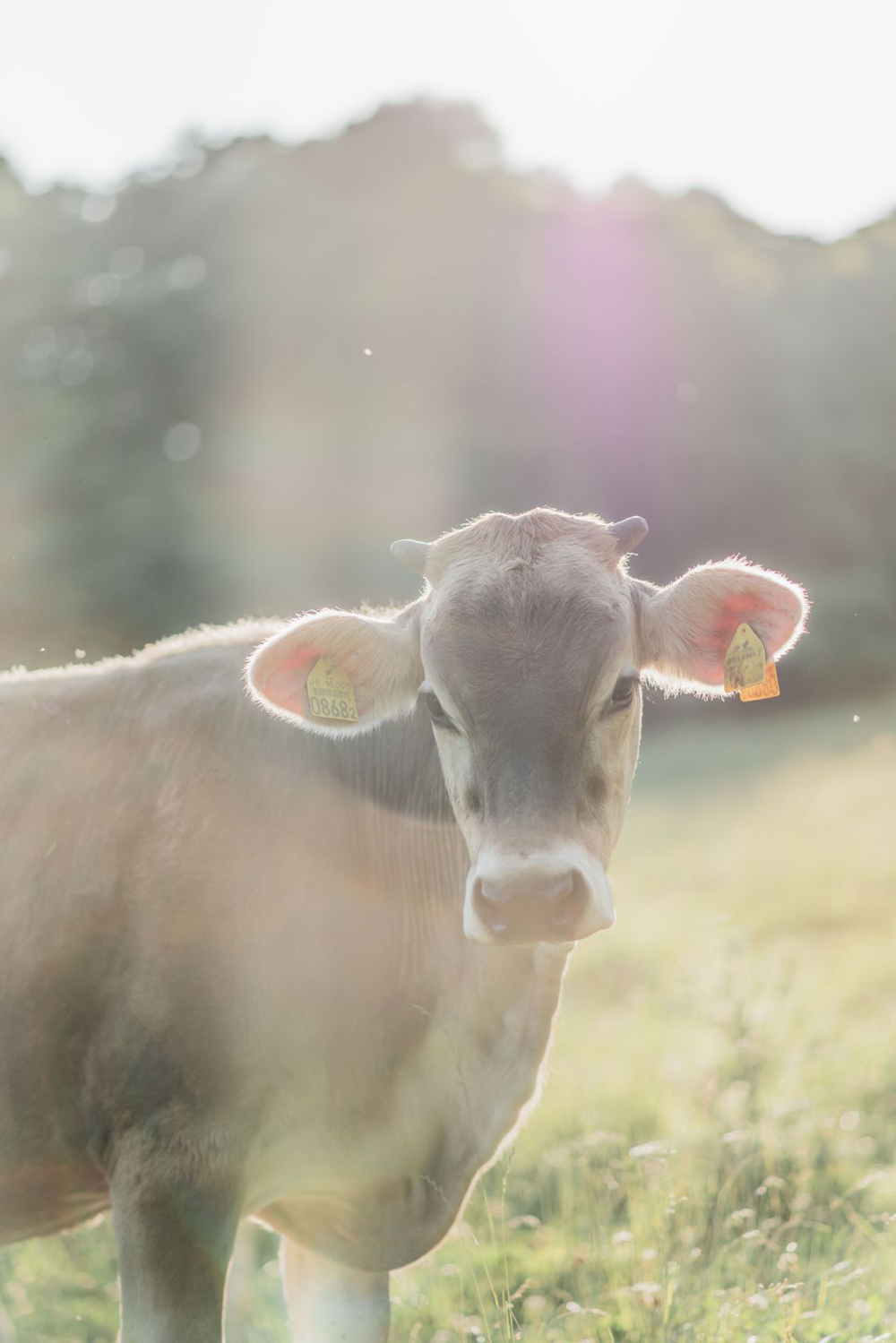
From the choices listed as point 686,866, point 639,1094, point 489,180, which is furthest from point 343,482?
point 639,1094

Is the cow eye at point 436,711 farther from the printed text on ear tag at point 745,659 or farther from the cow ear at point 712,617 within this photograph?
the printed text on ear tag at point 745,659

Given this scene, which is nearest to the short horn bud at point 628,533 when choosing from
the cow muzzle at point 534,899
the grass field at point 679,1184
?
the cow muzzle at point 534,899

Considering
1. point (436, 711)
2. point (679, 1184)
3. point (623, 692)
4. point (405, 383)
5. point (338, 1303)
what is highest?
point (623, 692)

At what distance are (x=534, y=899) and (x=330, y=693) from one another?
0.96 metres

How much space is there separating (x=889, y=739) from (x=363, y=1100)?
15.7 meters

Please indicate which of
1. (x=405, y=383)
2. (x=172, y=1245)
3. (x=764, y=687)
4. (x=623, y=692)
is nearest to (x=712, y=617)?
(x=764, y=687)

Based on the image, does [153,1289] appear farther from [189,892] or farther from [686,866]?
[686,866]

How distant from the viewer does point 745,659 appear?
3.69 m

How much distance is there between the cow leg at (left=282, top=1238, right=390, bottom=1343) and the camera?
13.7 feet

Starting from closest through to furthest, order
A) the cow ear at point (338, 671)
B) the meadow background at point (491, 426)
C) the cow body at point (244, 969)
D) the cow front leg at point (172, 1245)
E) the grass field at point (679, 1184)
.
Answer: the cow front leg at point (172, 1245)
the cow body at point (244, 969)
the cow ear at point (338, 671)
the grass field at point (679, 1184)
the meadow background at point (491, 426)

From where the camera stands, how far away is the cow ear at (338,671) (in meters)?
3.59

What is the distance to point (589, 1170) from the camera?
18.3 ft

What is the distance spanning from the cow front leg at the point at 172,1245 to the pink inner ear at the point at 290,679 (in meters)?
1.15

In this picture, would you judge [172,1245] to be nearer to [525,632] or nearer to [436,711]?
[436,711]
